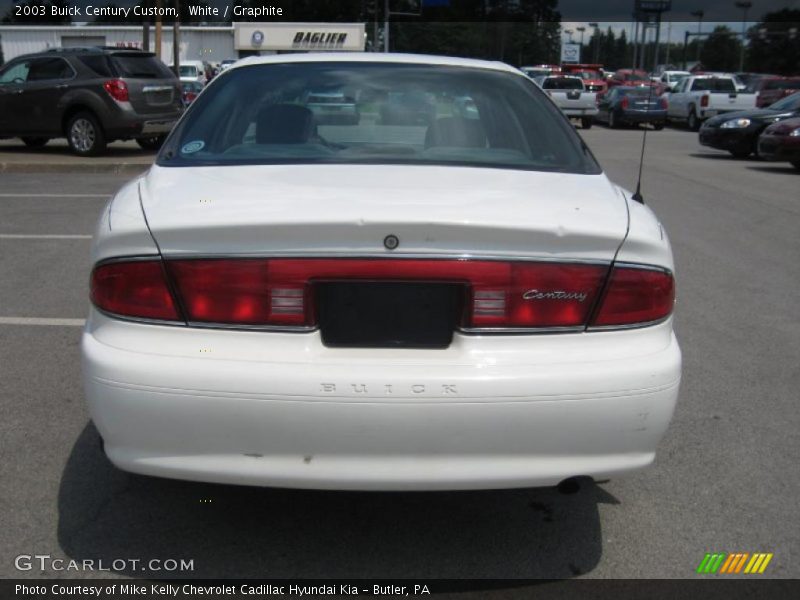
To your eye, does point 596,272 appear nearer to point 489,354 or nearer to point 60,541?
point 489,354

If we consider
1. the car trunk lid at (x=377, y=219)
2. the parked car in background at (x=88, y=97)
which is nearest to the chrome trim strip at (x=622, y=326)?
the car trunk lid at (x=377, y=219)

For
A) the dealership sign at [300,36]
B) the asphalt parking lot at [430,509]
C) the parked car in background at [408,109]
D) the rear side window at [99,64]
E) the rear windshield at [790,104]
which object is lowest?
the asphalt parking lot at [430,509]

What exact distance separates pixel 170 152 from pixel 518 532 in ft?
6.29

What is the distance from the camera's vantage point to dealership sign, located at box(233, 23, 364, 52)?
42.8 metres

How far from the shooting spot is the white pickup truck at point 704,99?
2888cm

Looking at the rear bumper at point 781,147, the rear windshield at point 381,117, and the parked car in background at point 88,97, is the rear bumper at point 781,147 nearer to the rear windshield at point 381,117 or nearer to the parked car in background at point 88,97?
the parked car in background at point 88,97

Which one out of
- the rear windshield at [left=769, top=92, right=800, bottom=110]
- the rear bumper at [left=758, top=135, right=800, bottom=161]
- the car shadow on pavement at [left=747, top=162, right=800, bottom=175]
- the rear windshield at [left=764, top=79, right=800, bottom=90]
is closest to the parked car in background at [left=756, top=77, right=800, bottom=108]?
the rear windshield at [left=764, top=79, right=800, bottom=90]

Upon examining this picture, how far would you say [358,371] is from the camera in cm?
256

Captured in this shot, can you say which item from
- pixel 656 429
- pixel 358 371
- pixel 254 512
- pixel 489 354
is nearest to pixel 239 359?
pixel 358 371

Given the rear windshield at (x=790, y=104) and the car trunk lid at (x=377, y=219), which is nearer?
the car trunk lid at (x=377, y=219)

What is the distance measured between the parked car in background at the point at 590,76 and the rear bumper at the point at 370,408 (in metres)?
36.4

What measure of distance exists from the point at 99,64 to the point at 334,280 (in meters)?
13.9

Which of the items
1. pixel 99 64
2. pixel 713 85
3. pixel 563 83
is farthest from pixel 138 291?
pixel 713 85

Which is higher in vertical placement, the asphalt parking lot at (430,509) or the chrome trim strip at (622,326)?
the chrome trim strip at (622,326)
